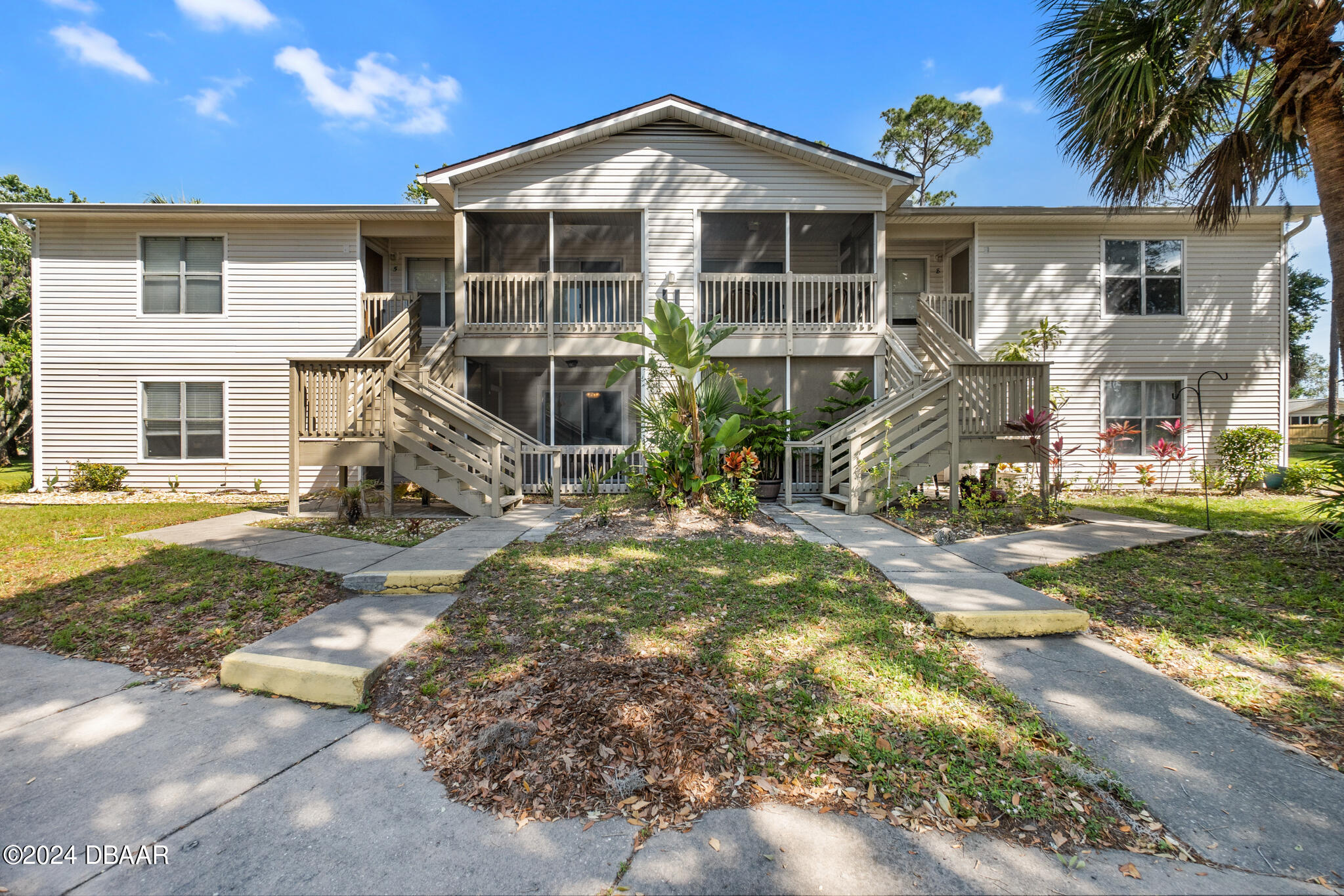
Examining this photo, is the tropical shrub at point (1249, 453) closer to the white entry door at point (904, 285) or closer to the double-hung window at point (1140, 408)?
the double-hung window at point (1140, 408)

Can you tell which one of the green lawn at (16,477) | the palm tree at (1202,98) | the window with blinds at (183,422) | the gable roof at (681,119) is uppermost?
the gable roof at (681,119)

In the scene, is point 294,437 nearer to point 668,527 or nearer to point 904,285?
point 668,527

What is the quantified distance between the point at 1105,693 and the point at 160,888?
4.13 metres

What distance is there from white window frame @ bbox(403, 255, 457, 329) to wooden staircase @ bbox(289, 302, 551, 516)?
4.81 metres

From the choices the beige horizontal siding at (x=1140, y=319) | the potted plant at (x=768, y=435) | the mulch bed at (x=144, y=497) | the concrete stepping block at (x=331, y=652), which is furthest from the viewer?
the beige horizontal siding at (x=1140, y=319)

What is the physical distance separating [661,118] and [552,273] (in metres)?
3.69

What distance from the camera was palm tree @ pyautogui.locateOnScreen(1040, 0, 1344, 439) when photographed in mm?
5941

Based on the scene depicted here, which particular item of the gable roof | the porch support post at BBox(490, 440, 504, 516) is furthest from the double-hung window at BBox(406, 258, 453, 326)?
the porch support post at BBox(490, 440, 504, 516)

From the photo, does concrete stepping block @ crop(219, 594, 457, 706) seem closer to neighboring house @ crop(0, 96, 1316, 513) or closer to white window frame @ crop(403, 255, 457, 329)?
neighboring house @ crop(0, 96, 1316, 513)

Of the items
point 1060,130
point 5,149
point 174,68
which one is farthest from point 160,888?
point 5,149

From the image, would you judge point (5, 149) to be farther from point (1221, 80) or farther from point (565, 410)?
point (1221, 80)

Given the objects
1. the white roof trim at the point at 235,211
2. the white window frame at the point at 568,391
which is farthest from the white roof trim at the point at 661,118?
the white window frame at the point at 568,391

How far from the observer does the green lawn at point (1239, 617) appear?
299 cm

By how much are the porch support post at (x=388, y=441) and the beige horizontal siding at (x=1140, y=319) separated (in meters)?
11.2
